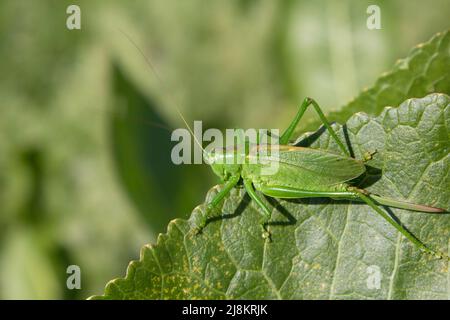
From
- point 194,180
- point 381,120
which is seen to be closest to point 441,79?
point 381,120

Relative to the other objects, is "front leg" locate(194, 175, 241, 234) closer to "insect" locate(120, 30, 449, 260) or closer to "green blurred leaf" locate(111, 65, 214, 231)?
"insect" locate(120, 30, 449, 260)

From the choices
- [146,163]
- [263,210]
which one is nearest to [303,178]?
[263,210]

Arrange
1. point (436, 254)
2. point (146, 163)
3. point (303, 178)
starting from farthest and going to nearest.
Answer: point (146, 163) < point (303, 178) < point (436, 254)

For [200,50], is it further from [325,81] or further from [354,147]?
[354,147]

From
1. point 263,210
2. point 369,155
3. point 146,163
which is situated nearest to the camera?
point 369,155

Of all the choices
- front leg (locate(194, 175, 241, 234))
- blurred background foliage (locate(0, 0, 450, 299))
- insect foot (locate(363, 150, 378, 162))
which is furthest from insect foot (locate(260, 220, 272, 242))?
blurred background foliage (locate(0, 0, 450, 299))

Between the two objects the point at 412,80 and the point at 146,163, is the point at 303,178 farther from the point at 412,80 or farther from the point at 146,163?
the point at 146,163
